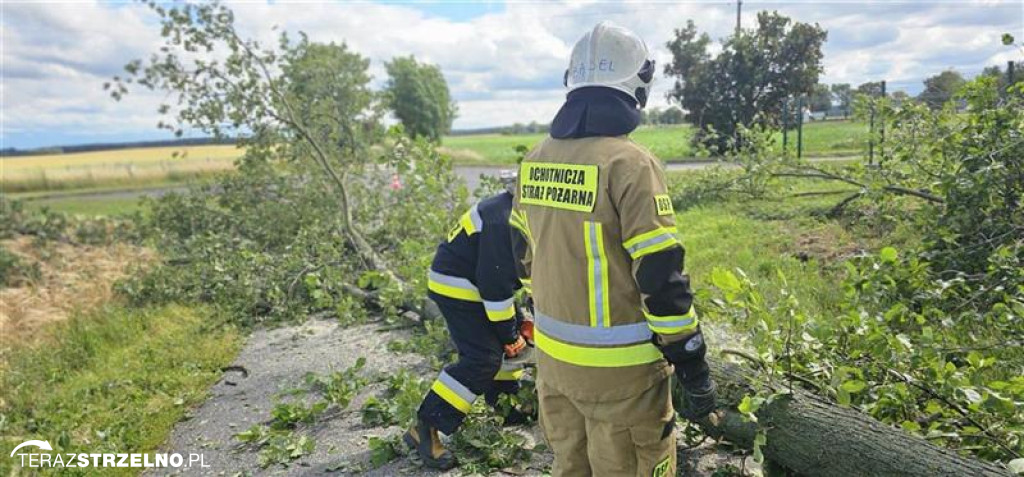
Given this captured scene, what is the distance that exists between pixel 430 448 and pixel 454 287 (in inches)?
30.8

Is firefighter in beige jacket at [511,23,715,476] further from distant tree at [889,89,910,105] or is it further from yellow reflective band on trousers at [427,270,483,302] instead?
distant tree at [889,89,910,105]

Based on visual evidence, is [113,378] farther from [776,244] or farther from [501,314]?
[776,244]

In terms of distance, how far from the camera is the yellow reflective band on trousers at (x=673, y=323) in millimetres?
1917

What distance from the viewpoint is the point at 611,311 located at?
80.4 inches

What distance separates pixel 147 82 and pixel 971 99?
24.5 feet

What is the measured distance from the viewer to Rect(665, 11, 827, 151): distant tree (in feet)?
38.6

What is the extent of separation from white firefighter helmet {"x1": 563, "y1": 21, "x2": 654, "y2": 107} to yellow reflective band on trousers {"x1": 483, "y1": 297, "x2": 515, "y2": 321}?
3.94 feet

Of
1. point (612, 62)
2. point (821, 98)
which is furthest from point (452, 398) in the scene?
point (821, 98)

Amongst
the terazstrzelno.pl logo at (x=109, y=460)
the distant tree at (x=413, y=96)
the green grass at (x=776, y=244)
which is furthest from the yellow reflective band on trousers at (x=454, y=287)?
the distant tree at (x=413, y=96)

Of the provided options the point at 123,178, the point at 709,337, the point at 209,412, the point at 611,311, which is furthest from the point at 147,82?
the point at 123,178

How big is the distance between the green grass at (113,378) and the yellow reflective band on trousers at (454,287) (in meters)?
2.09

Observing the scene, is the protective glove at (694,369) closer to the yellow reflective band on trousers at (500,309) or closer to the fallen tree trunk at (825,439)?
the fallen tree trunk at (825,439)

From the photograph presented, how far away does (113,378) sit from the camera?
16.4 feet

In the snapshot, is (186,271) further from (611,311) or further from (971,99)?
(971,99)
